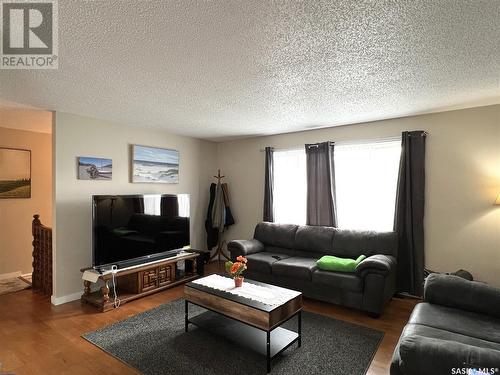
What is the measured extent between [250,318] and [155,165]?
10.1 feet

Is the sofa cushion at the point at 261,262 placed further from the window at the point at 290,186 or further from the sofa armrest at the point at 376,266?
the sofa armrest at the point at 376,266

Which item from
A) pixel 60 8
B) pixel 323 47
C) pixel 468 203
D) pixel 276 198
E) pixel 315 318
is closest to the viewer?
pixel 60 8

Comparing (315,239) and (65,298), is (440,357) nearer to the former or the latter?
(315,239)

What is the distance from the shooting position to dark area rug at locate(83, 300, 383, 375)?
219 centimetres

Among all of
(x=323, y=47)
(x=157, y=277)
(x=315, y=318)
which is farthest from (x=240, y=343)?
(x=323, y=47)

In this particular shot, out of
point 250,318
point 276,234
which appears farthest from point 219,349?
point 276,234

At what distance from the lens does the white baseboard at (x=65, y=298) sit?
3.39 metres

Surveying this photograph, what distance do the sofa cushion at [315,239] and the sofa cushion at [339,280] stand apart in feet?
1.91

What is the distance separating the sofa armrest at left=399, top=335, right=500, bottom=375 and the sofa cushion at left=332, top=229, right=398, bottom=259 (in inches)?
87.6

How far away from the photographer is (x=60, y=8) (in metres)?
1.49

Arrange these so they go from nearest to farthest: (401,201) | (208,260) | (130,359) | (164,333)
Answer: (130,359)
(164,333)
(401,201)
(208,260)

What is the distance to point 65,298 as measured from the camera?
11.4 ft

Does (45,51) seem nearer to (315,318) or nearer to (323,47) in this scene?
(323,47)

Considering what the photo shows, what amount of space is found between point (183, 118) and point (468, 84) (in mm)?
3177
